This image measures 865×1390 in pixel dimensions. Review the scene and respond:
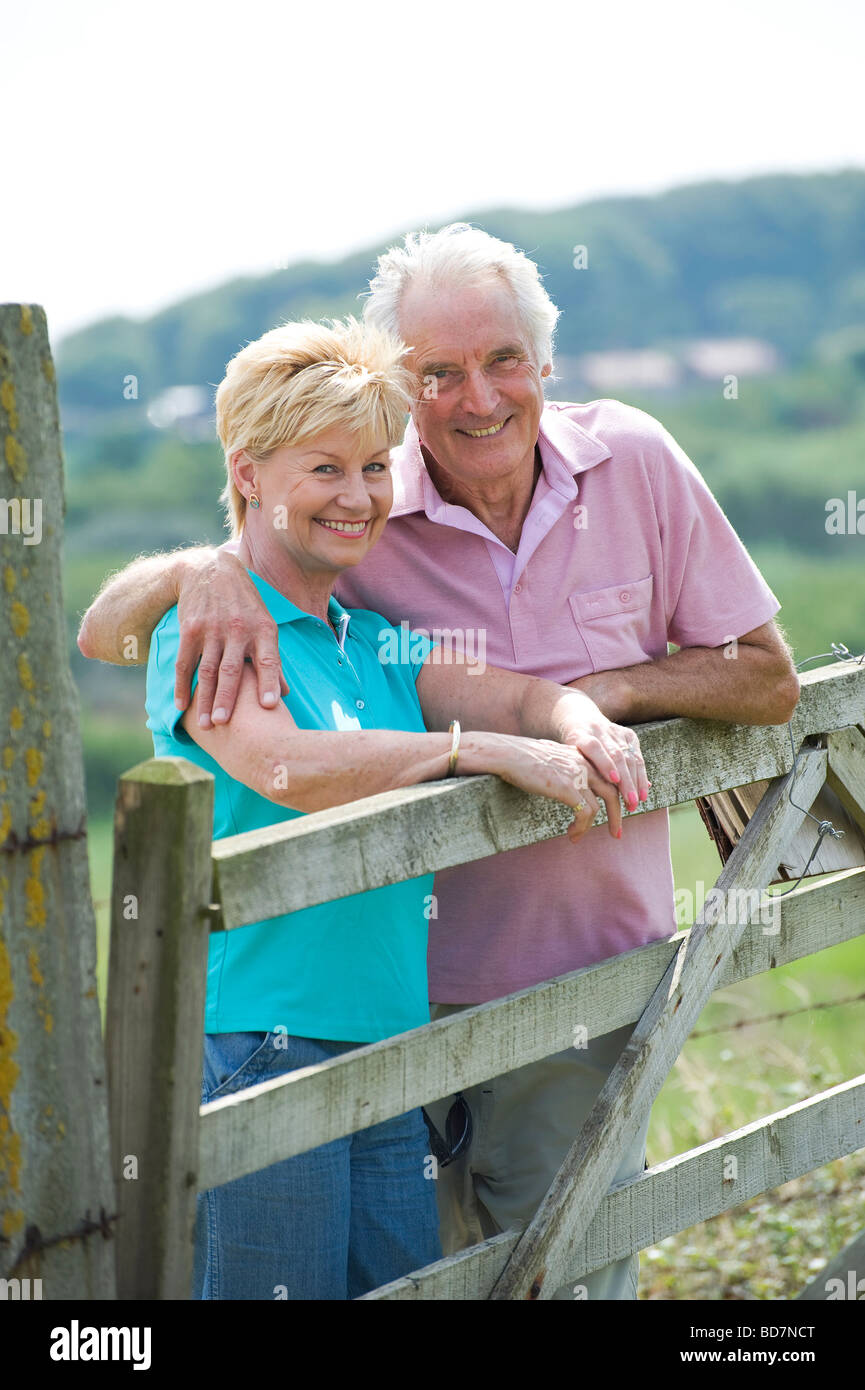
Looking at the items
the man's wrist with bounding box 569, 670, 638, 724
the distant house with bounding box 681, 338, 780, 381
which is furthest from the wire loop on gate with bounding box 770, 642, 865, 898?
the distant house with bounding box 681, 338, 780, 381

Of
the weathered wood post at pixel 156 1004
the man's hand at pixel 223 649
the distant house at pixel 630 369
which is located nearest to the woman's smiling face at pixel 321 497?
the man's hand at pixel 223 649

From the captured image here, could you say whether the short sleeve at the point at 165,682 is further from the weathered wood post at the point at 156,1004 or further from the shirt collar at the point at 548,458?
the shirt collar at the point at 548,458

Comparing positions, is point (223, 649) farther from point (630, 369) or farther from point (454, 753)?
point (630, 369)

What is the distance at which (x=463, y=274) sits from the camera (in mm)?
2703

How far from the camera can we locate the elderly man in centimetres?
268

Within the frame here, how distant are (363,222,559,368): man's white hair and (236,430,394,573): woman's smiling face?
0.47 m

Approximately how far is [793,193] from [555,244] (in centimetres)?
1780

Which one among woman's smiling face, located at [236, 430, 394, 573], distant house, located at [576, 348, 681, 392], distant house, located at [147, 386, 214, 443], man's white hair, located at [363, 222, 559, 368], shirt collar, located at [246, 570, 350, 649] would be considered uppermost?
distant house, located at [576, 348, 681, 392]

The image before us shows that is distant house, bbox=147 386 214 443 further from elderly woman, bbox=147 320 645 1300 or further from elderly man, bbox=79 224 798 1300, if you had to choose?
elderly woman, bbox=147 320 645 1300

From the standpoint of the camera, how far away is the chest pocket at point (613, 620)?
2680 mm

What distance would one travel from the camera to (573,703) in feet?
7.81

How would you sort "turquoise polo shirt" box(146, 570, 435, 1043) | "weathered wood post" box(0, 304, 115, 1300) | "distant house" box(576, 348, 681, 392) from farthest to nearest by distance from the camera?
"distant house" box(576, 348, 681, 392) < "turquoise polo shirt" box(146, 570, 435, 1043) < "weathered wood post" box(0, 304, 115, 1300)
